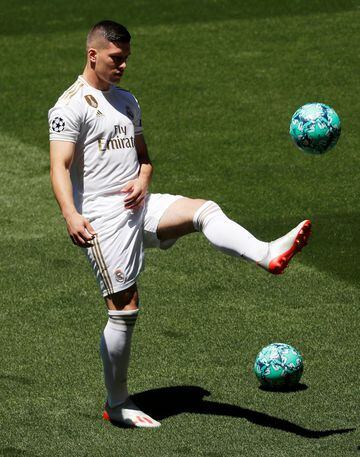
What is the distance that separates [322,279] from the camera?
1154cm

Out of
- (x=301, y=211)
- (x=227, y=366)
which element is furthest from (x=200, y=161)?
(x=227, y=366)

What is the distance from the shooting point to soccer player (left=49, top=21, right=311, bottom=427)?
8023mm

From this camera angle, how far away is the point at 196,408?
870cm

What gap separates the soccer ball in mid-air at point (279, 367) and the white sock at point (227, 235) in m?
1.35

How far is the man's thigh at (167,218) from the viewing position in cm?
818

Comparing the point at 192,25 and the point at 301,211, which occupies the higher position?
the point at 192,25

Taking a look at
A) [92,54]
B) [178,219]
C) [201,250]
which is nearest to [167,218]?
[178,219]

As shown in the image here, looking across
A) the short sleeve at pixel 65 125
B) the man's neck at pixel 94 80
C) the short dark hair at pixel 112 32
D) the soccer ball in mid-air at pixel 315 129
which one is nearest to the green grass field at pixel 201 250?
the soccer ball in mid-air at pixel 315 129

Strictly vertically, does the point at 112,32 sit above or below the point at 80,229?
above

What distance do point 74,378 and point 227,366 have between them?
118 centimetres

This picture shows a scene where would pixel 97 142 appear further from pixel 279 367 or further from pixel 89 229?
pixel 279 367

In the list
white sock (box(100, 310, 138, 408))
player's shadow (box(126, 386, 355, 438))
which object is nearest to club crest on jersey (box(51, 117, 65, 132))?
white sock (box(100, 310, 138, 408))

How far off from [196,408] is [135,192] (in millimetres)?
1642

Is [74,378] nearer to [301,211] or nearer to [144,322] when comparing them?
[144,322]
